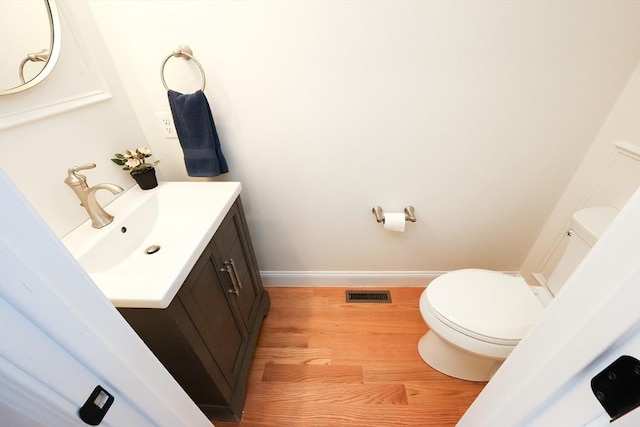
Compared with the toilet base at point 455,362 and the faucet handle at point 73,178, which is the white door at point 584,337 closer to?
the toilet base at point 455,362

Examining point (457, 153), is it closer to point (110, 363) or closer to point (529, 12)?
point (529, 12)

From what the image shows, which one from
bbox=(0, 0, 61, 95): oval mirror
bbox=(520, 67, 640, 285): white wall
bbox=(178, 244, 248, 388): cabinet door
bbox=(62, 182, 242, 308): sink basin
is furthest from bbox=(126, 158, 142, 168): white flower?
bbox=(520, 67, 640, 285): white wall

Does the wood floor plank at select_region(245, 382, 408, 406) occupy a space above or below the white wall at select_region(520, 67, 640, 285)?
below

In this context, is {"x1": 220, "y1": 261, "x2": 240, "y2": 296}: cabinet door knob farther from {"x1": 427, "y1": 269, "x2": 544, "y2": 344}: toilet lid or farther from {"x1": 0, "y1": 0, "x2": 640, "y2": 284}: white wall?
{"x1": 427, "y1": 269, "x2": 544, "y2": 344}: toilet lid

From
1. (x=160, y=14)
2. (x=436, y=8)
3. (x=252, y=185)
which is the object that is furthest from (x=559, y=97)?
(x=160, y=14)

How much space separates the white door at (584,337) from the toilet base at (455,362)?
0.77m

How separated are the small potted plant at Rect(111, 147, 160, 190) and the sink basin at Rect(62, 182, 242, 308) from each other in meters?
0.05

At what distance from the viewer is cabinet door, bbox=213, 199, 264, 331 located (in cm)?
106

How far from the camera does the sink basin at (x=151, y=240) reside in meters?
0.71

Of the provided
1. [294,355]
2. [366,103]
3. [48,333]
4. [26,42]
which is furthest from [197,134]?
[294,355]

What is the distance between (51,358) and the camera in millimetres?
341

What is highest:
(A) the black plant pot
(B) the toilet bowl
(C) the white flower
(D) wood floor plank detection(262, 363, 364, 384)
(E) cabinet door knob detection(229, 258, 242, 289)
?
(C) the white flower

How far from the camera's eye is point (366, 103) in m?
1.13

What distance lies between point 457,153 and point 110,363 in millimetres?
1358
